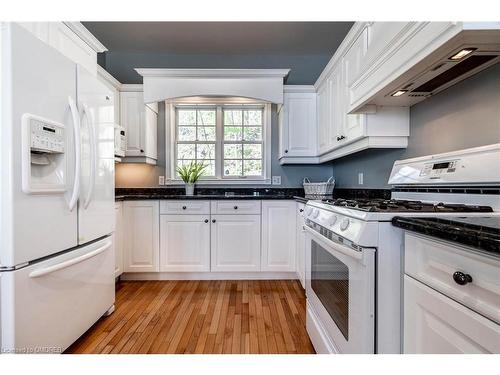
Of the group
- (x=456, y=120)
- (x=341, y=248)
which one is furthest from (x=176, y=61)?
(x=341, y=248)

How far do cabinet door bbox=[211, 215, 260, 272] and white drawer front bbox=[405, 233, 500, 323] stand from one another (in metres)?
2.00

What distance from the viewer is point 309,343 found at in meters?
1.69

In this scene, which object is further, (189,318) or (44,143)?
(189,318)

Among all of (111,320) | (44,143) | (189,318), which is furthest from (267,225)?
(44,143)

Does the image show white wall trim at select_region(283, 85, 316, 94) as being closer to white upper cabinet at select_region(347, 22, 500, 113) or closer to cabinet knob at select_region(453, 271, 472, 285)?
white upper cabinet at select_region(347, 22, 500, 113)

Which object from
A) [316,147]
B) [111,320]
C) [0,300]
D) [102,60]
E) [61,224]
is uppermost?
[102,60]

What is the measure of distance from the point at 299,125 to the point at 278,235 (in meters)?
1.28

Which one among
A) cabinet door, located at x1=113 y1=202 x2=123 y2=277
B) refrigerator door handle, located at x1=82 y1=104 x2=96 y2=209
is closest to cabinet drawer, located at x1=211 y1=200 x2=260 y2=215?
cabinet door, located at x1=113 y1=202 x2=123 y2=277

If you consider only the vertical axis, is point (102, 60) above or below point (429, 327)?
above

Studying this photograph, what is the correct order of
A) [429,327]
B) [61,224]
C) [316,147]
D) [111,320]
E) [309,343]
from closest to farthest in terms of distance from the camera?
[429,327] < [61,224] < [309,343] < [111,320] < [316,147]

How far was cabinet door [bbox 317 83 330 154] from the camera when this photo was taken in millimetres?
2697

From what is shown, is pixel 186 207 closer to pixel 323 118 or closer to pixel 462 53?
pixel 323 118
